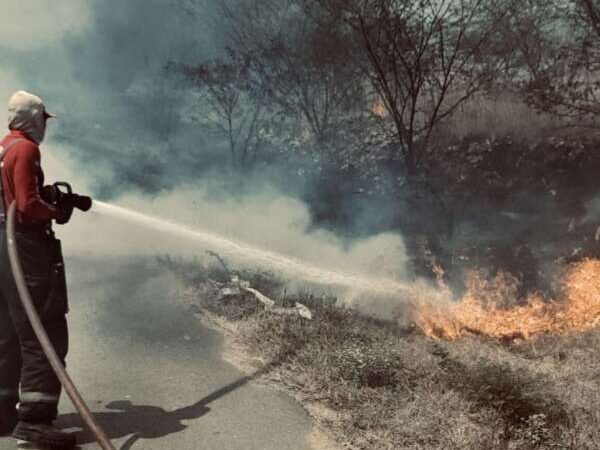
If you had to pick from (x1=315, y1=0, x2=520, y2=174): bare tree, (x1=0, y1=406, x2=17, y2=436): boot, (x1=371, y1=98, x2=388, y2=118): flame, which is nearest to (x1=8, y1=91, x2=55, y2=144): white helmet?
(x1=0, y1=406, x2=17, y2=436): boot

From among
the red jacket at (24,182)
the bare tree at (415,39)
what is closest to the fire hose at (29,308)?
the red jacket at (24,182)

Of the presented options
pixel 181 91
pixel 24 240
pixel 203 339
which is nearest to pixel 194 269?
pixel 203 339

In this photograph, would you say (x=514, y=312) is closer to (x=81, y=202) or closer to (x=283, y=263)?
(x=283, y=263)

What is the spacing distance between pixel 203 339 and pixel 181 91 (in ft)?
46.4

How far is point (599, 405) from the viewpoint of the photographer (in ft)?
13.2

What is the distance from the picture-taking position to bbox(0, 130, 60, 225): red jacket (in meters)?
3.44

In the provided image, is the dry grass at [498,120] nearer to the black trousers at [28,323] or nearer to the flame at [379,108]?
the flame at [379,108]

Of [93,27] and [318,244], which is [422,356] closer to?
[318,244]

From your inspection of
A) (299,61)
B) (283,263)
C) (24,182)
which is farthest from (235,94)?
(24,182)

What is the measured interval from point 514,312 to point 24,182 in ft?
17.9

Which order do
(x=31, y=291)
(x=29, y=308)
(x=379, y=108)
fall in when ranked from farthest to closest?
(x=379, y=108), (x=31, y=291), (x=29, y=308)

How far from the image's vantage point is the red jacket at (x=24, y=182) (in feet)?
11.3

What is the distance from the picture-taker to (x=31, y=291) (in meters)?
3.51

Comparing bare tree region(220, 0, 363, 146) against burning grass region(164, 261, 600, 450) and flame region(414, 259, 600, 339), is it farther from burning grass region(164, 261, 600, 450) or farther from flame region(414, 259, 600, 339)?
burning grass region(164, 261, 600, 450)
